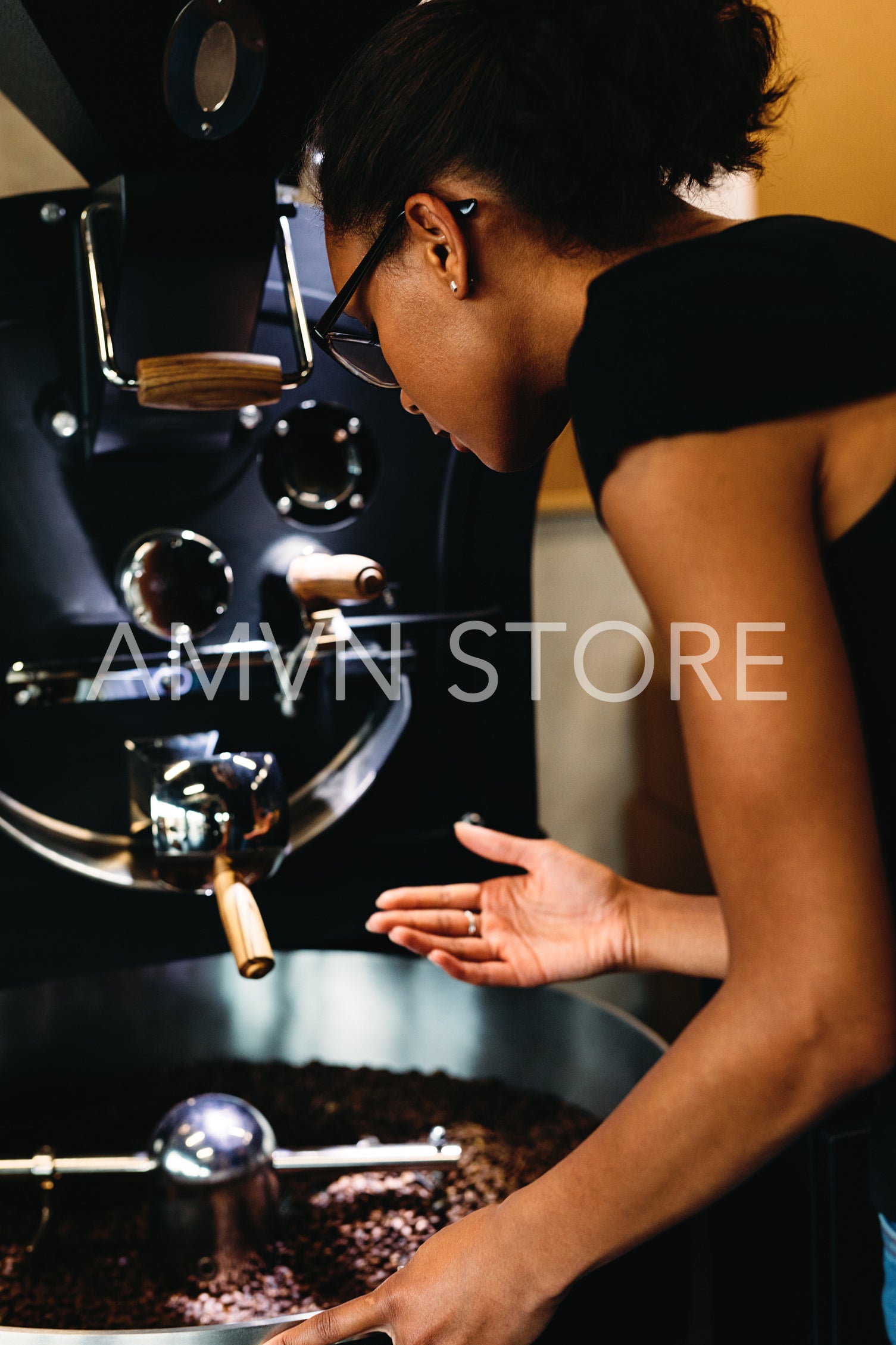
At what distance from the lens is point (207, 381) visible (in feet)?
2.06

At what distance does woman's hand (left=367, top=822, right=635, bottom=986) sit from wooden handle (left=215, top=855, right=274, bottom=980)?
0.46 ft

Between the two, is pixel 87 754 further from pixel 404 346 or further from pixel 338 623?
pixel 404 346

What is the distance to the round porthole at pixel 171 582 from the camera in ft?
2.28

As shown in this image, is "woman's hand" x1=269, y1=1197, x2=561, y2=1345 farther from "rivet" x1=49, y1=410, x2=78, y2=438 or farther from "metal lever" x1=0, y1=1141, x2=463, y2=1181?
"rivet" x1=49, y1=410, x2=78, y2=438

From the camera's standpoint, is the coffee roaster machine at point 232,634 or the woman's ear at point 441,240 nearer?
the woman's ear at point 441,240

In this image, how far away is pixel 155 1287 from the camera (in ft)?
1.99

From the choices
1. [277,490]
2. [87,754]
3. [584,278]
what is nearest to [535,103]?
[584,278]

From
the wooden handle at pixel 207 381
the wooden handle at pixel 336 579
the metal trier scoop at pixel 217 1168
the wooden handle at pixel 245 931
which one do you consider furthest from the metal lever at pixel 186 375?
the metal trier scoop at pixel 217 1168

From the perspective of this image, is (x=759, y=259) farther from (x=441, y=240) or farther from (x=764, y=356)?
(x=441, y=240)

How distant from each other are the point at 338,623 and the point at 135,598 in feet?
0.42

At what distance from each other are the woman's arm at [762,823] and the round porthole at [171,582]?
362 mm

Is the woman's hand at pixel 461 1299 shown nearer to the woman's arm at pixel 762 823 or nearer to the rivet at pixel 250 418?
the woman's arm at pixel 762 823

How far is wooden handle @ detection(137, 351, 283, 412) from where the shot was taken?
63 centimetres

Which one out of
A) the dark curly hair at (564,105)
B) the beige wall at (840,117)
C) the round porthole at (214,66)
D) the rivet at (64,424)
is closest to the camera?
the dark curly hair at (564,105)
